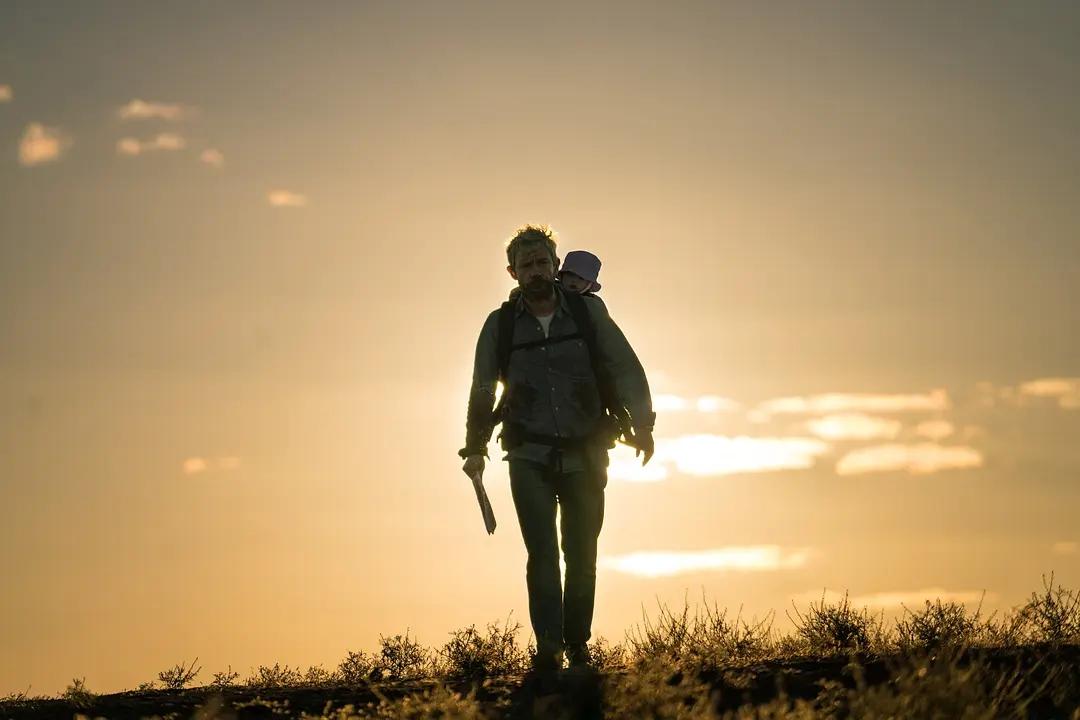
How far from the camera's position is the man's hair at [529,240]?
902 cm

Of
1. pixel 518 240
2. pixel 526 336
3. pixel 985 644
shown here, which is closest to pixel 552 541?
pixel 526 336

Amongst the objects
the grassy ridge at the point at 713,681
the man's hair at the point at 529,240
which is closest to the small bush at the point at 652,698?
the grassy ridge at the point at 713,681

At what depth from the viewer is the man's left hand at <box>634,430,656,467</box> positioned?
9.05 meters

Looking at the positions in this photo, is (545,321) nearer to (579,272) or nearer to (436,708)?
(579,272)

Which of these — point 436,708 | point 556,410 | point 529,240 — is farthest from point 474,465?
point 436,708

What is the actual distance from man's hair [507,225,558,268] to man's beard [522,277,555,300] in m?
0.18

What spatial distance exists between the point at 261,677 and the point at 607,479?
3.33m

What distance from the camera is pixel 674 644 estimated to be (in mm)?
9680

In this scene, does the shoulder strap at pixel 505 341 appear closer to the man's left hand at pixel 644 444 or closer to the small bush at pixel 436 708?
the man's left hand at pixel 644 444

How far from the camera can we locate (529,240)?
9023mm

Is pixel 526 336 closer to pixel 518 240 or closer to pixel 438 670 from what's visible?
pixel 518 240

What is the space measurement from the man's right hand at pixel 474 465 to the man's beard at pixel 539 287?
115cm

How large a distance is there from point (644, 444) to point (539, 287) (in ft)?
4.11

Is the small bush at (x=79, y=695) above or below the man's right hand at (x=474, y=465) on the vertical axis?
below
